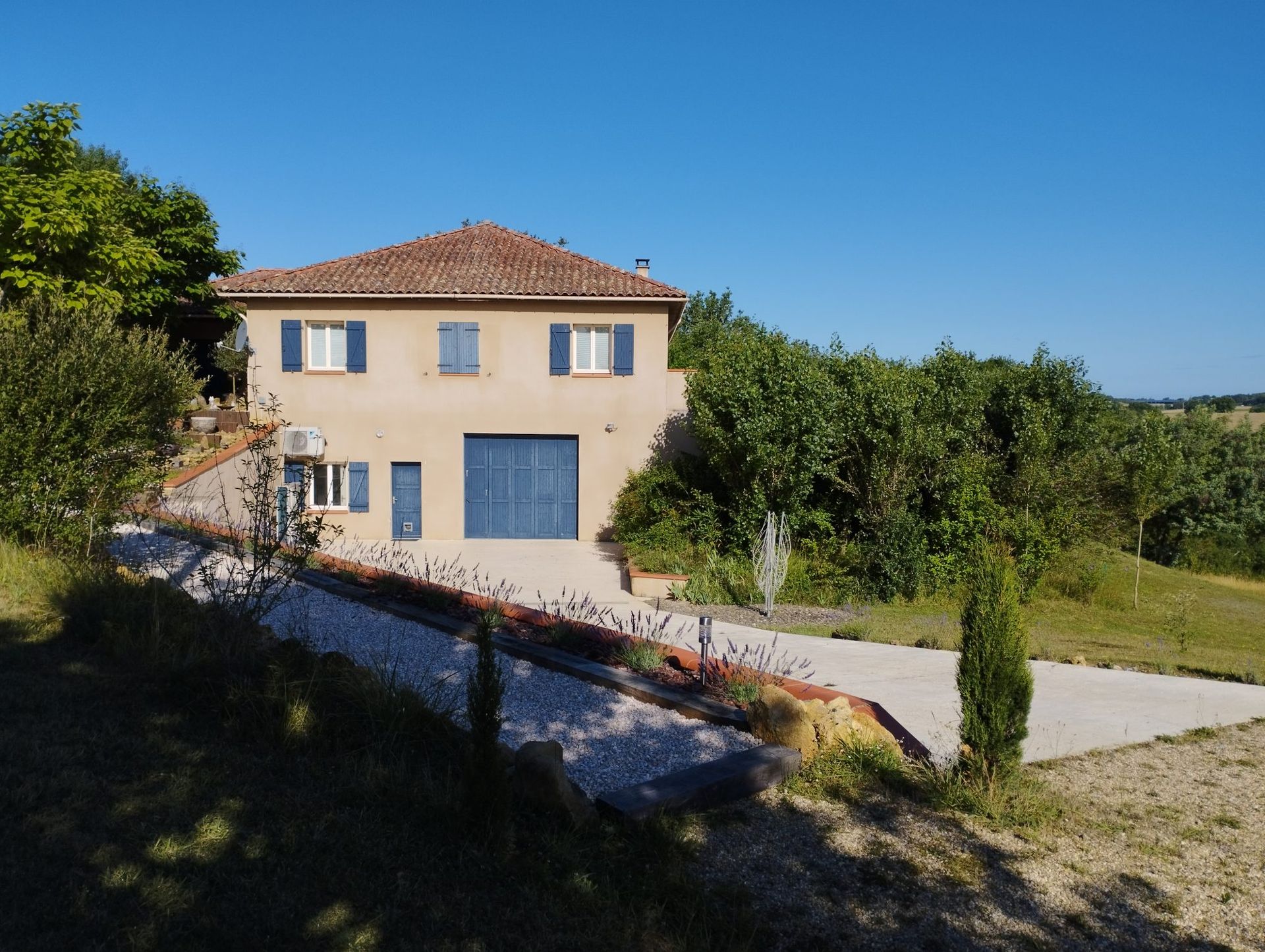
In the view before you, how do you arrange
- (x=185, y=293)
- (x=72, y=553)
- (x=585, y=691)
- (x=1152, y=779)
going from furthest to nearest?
(x=185, y=293) < (x=72, y=553) < (x=585, y=691) < (x=1152, y=779)

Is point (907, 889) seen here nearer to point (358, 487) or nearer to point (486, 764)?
point (486, 764)

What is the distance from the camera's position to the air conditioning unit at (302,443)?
62.0ft

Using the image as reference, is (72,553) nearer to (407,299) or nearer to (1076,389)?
(407,299)

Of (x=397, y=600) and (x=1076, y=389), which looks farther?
(x=1076, y=389)

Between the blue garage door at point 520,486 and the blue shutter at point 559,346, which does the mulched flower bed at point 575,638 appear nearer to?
the blue garage door at point 520,486

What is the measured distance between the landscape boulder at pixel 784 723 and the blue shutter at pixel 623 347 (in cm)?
1447

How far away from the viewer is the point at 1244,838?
525 centimetres

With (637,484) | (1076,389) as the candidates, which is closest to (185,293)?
(637,484)

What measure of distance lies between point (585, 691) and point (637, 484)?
40.4ft

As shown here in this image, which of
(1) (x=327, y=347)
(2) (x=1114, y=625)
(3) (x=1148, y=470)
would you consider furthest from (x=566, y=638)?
(3) (x=1148, y=470)

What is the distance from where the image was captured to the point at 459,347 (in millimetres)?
19781

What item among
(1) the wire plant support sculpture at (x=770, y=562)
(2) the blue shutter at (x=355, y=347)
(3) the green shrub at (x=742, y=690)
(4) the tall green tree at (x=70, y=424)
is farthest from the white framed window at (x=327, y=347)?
(3) the green shrub at (x=742, y=690)

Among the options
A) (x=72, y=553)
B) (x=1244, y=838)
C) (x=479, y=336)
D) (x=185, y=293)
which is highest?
(x=185, y=293)

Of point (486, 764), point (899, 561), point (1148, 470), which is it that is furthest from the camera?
point (1148, 470)
